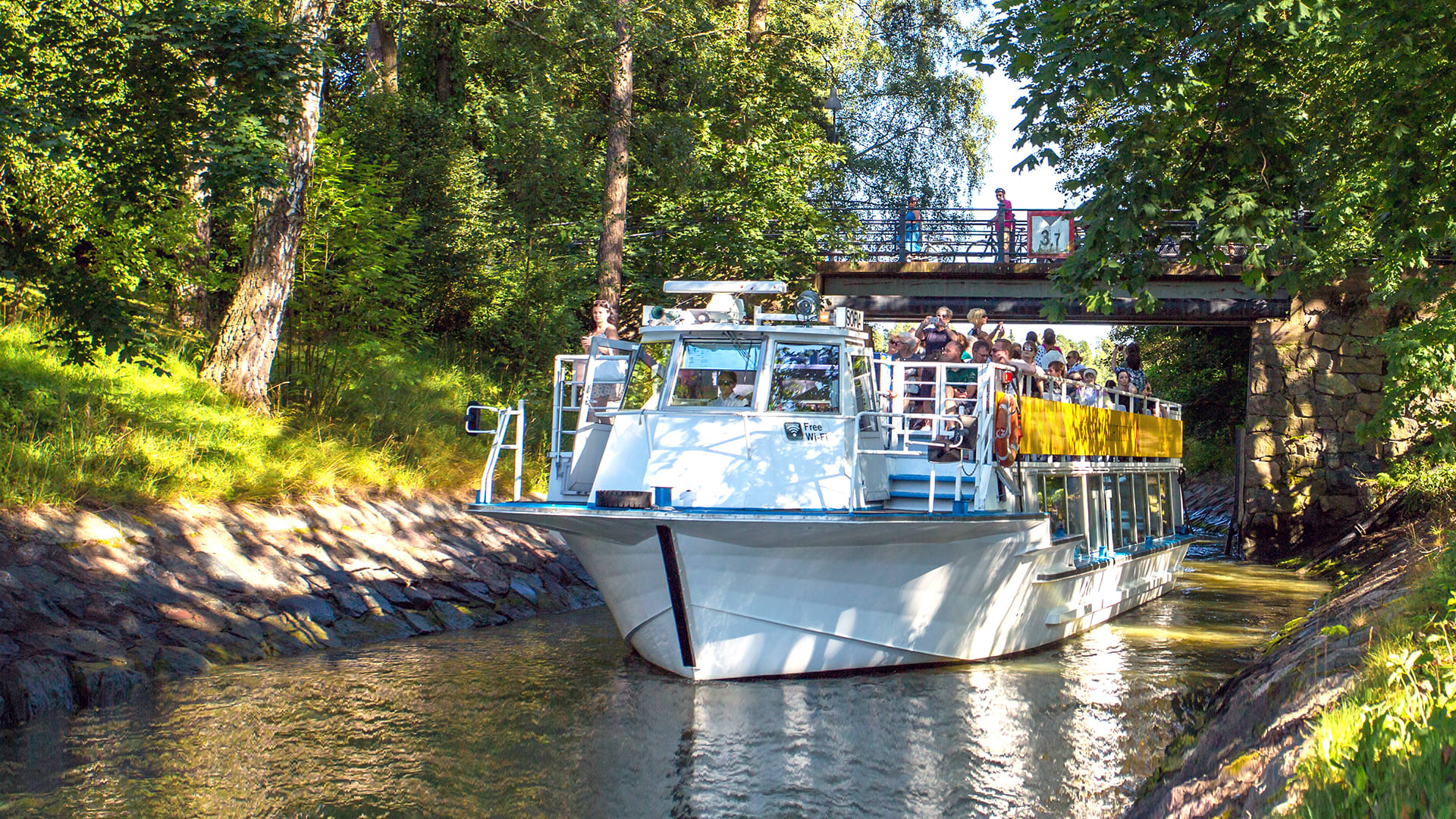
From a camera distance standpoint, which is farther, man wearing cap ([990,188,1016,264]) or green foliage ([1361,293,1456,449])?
man wearing cap ([990,188,1016,264])

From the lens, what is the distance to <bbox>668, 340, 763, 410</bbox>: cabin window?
11453mm

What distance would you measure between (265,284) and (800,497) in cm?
888

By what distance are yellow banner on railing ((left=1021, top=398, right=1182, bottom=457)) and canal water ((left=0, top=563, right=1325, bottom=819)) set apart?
2.39 meters

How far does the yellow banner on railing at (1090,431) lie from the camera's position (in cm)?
1238

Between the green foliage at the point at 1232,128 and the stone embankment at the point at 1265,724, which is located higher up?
the green foliage at the point at 1232,128

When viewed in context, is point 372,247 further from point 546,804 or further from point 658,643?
point 546,804

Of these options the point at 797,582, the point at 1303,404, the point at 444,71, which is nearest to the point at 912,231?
the point at 1303,404

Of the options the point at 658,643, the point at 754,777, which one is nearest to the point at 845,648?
the point at 658,643

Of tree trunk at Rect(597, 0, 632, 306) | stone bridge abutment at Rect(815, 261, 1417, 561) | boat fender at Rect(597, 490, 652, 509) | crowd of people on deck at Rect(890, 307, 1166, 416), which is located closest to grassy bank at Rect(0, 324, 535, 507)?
tree trunk at Rect(597, 0, 632, 306)

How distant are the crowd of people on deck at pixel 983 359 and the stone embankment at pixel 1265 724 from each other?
11.8 ft

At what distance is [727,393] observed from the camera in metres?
11.5

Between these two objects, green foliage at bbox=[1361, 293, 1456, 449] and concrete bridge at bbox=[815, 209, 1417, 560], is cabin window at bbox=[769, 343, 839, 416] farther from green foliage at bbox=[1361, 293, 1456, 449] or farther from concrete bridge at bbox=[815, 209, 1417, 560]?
concrete bridge at bbox=[815, 209, 1417, 560]

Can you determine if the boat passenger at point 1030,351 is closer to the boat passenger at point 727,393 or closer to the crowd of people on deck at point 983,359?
the crowd of people on deck at point 983,359

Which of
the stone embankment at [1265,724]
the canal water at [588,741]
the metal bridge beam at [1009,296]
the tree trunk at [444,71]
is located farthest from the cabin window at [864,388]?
the tree trunk at [444,71]
